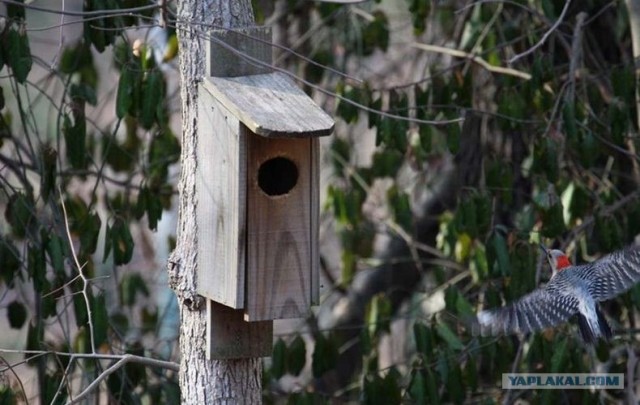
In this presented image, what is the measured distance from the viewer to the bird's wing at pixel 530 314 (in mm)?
4129

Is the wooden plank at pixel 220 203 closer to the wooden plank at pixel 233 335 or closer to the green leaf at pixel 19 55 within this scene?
the wooden plank at pixel 233 335

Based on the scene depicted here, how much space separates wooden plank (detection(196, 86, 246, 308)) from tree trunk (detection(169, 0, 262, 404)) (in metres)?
0.05

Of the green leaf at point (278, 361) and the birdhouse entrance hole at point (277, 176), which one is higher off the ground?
the birdhouse entrance hole at point (277, 176)

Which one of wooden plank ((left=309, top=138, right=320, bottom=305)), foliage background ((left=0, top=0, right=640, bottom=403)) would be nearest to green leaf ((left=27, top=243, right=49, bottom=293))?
foliage background ((left=0, top=0, right=640, bottom=403))

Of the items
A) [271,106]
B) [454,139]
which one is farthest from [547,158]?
[271,106]

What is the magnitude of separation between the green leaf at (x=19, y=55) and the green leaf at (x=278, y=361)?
164 centimetres

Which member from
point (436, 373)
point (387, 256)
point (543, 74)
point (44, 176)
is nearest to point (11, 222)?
point (44, 176)

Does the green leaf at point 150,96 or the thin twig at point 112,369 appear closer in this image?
the thin twig at point 112,369

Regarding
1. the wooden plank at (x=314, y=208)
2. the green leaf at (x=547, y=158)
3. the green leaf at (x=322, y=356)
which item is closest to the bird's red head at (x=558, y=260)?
the green leaf at (x=547, y=158)

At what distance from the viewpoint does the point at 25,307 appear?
16.5ft

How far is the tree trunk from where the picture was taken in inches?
136

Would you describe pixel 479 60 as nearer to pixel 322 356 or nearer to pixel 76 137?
pixel 322 356

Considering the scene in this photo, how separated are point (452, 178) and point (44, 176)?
2982mm

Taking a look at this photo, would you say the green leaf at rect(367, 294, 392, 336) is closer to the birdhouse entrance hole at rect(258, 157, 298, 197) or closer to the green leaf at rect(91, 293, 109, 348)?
the green leaf at rect(91, 293, 109, 348)
